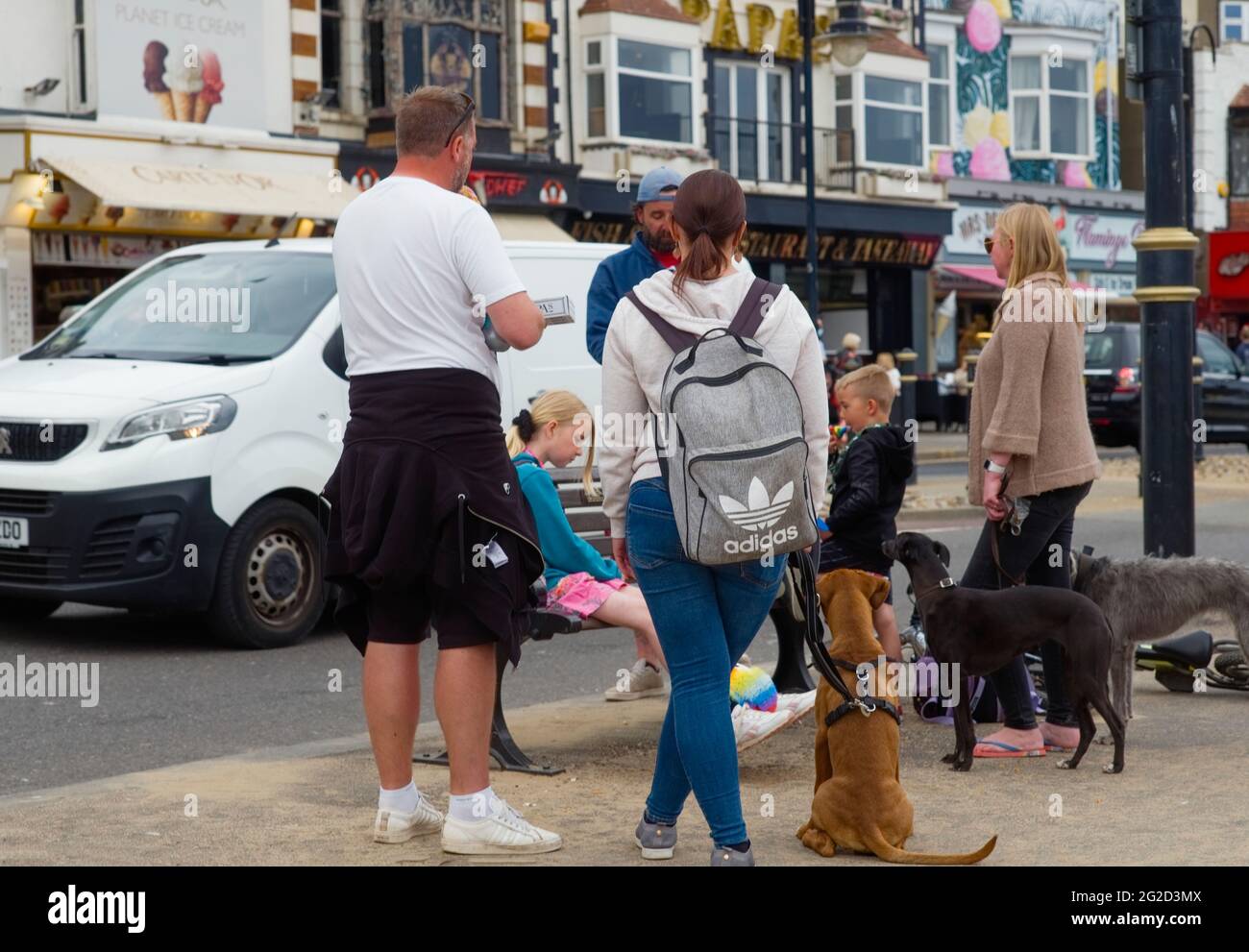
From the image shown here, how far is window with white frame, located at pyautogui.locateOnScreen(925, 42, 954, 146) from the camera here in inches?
1480

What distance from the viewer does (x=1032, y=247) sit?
627 centimetres

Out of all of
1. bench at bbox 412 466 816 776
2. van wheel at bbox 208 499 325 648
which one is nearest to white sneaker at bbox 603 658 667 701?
bench at bbox 412 466 816 776

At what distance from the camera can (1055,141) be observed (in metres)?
39.7

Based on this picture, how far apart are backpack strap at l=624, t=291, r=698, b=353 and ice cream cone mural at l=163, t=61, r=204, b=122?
65.7ft

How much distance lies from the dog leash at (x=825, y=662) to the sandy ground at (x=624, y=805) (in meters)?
0.38

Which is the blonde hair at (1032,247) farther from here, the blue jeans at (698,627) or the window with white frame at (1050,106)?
the window with white frame at (1050,106)

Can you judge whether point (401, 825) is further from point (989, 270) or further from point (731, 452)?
point (989, 270)

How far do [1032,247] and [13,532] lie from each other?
5.21 meters

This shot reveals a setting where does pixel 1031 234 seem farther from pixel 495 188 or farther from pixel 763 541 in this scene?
pixel 495 188

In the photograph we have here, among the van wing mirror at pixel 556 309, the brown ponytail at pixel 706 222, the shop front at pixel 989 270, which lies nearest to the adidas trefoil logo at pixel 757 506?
the brown ponytail at pixel 706 222

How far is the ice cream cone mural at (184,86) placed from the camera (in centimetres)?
2338

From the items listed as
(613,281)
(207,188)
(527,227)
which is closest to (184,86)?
(207,188)
